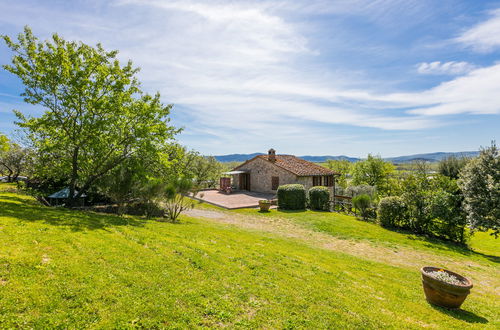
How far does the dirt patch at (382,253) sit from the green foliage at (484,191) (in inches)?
161

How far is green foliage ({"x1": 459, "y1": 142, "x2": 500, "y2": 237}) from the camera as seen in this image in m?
15.3

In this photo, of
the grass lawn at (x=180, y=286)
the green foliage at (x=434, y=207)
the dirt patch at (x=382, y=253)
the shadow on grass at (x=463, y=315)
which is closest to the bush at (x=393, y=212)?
the green foliage at (x=434, y=207)

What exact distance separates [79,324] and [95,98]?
11.2 m

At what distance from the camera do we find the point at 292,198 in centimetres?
2272

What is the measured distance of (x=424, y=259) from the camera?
1239 centimetres

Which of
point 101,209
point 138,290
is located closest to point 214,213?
point 101,209

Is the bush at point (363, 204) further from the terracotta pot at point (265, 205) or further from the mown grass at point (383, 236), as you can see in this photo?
the terracotta pot at point (265, 205)

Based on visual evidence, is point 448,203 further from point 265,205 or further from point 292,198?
point 265,205

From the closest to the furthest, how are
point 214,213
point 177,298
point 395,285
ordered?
1. point 177,298
2. point 395,285
3. point 214,213

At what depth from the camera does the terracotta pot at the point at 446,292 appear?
6.32m

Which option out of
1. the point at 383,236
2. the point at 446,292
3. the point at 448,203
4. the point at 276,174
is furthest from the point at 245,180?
the point at 446,292

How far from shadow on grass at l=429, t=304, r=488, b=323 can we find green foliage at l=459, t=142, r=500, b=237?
12.1 meters

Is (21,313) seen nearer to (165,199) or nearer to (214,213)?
(165,199)

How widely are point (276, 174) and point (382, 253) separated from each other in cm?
1782
